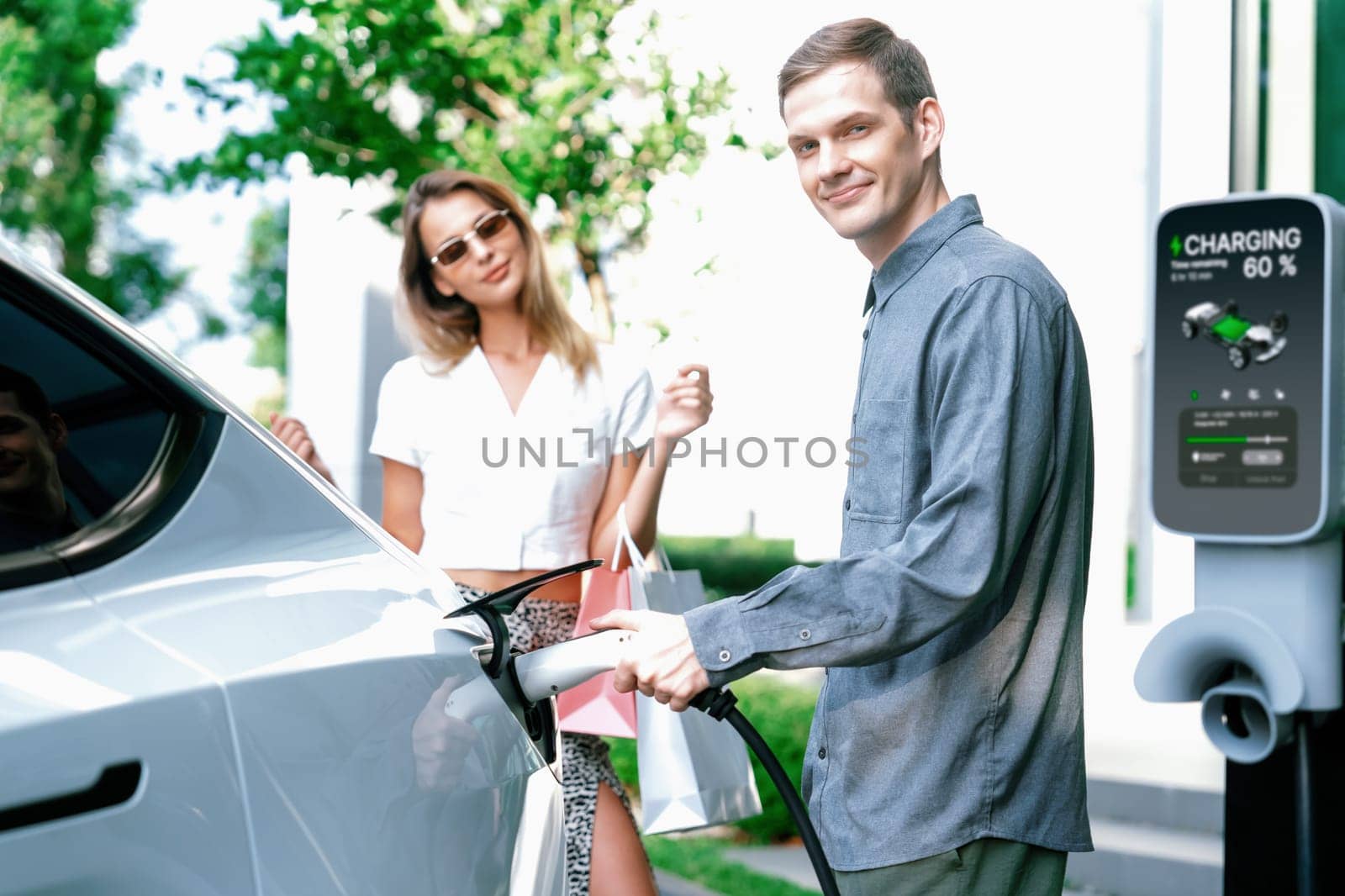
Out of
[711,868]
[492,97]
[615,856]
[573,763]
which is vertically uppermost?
[492,97]

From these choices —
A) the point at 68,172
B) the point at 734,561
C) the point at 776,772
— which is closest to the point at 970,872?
the point at 776,772

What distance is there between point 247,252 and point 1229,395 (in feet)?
99.2

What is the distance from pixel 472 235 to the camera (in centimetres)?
297

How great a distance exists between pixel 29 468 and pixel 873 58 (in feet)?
3.80

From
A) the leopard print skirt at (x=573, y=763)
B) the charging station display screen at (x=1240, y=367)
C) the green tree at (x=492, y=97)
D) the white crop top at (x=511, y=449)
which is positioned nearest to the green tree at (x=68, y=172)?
the green tree at (x=492, y=97)

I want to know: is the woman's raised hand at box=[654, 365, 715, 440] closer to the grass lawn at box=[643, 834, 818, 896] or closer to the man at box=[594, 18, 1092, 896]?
the man at box=[594, 18, 1092, 896]

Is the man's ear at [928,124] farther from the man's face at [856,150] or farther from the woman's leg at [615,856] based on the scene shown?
the woman's leg at [615,856]

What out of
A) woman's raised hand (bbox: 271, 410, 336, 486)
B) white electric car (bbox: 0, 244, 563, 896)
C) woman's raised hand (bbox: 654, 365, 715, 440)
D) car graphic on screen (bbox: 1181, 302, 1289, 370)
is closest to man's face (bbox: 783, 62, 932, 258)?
woman's raised hand (bbox: 654, 365, 715, 440)

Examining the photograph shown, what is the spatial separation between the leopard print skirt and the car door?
A: 4.25 ft

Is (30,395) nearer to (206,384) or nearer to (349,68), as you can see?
(206,384)

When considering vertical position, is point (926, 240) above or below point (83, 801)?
above

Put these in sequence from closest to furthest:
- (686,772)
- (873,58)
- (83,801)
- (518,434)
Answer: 1. (83,801)
2. (873,58)
3. (686,772)
4. (518,434)

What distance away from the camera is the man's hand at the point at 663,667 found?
1609mm

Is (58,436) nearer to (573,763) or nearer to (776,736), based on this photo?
(573,763)
